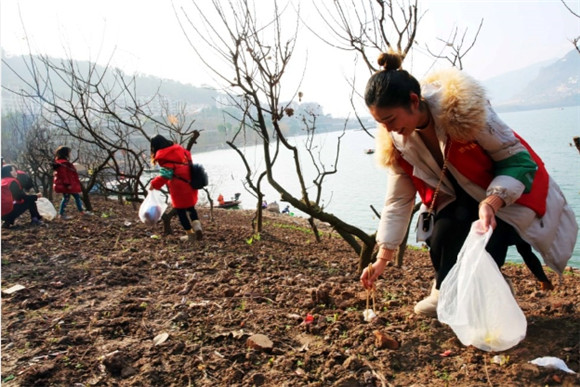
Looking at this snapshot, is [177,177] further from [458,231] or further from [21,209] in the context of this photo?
[458,231]

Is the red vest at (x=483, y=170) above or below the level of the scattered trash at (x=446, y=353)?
above

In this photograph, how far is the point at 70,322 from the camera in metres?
2.57

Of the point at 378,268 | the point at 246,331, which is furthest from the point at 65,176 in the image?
the point at 378,268

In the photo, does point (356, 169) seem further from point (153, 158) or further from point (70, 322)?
point (70, 322)

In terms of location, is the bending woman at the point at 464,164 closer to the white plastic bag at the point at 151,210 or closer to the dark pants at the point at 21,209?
the white plastic bag at the point at 151,210

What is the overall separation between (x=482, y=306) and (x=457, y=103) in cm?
88

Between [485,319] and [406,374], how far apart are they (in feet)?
1.40

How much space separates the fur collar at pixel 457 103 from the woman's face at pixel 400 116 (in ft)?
0.32

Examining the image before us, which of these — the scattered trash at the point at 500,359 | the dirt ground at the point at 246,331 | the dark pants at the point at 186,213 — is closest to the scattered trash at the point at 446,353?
the dirt ground at the point at 246,331

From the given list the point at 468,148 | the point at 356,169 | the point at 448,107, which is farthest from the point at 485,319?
the point at 356,169

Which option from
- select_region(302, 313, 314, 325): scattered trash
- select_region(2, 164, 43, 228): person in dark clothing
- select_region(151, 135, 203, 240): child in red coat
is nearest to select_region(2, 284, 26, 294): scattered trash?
select_region(151, 135, 203, 240): child in red coat

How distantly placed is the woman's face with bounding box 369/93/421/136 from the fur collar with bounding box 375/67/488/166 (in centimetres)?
10

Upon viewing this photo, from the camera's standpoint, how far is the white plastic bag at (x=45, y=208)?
684 centimetres

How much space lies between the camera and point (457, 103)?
186cm
